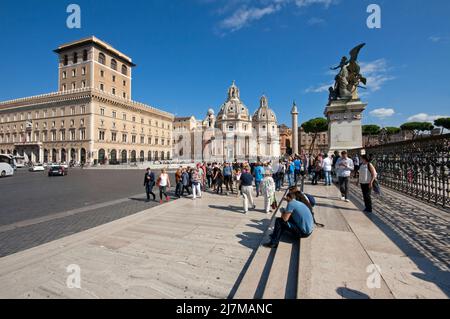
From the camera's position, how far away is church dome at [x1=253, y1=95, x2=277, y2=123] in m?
112

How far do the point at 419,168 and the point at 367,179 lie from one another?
1752mm

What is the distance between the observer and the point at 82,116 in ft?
179

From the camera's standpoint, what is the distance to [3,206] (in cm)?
898

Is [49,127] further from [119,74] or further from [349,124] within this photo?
[349,124]

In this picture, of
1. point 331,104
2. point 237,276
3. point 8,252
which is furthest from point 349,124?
point 8,252

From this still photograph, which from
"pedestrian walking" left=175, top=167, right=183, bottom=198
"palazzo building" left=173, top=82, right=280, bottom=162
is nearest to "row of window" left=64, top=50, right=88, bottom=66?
"palazzo building" left=173, top=82, right=280, bottom=162

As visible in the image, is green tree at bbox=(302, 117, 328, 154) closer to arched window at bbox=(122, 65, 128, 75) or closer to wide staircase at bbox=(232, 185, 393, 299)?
arched window at bbox=(122, 65, 128, 75)

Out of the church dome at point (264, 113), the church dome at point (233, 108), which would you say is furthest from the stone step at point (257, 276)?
the church dome at point (264, 113)

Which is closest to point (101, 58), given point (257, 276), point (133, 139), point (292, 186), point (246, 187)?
point (133, 139)

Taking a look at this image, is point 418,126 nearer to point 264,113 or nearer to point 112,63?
point 264,113

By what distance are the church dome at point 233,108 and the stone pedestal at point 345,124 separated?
8878 centimetres

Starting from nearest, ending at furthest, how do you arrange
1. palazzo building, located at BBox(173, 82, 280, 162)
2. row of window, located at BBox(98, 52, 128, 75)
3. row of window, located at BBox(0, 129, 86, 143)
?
row of window, located at BBox(0, 129, 86, 143), row of window, located at BBox(98, 52, 128, 75), palazzo building, located at BBox(173, 82, 280, 162)

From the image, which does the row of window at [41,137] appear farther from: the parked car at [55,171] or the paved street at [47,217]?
the paved street at [47,217]

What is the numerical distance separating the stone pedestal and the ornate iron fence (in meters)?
3.42
